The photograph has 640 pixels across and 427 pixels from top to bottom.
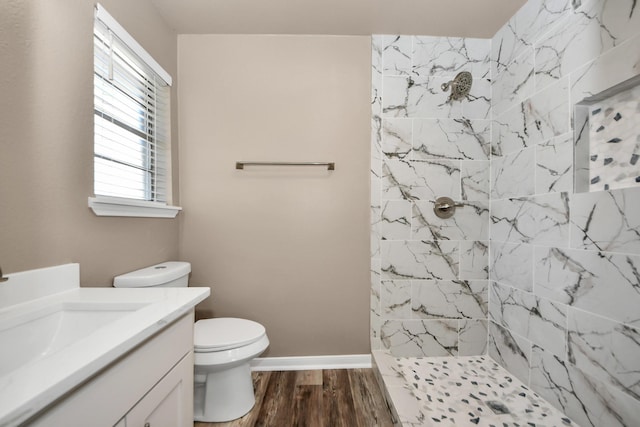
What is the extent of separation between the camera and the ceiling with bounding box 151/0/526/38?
5.22 ft

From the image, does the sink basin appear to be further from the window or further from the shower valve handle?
the shower valve handle

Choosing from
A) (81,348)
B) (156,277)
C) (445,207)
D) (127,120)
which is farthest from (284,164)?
(81,348)

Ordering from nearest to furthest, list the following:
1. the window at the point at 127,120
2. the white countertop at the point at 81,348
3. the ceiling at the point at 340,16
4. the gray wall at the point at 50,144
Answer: the white countertop at the point at 81,348, the gray wall at the point at 50,144, the window at the point at 127,120, the ceiling at the point at 340,16

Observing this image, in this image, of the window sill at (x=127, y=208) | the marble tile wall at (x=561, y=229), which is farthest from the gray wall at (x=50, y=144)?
the marble tile wall at (x=561, y=229)

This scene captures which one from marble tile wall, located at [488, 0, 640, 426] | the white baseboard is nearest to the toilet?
the white baseboard

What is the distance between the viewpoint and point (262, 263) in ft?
6.13

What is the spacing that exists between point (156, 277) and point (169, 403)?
680 mm

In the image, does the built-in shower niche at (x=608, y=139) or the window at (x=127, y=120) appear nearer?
the built-in shower niche at (x=608, y=139)

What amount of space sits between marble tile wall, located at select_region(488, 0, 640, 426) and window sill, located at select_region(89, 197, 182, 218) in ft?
6.82

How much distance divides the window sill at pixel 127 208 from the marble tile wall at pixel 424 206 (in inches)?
52.3

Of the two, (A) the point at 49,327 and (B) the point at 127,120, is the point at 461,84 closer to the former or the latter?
(B) the point at 127,120

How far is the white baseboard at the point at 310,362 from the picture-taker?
1839 mm

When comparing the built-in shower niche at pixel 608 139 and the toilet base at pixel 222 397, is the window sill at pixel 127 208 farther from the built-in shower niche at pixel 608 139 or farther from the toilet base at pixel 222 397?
the built-in shower niche at pixel 608 139

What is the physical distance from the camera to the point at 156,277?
1320 mm
